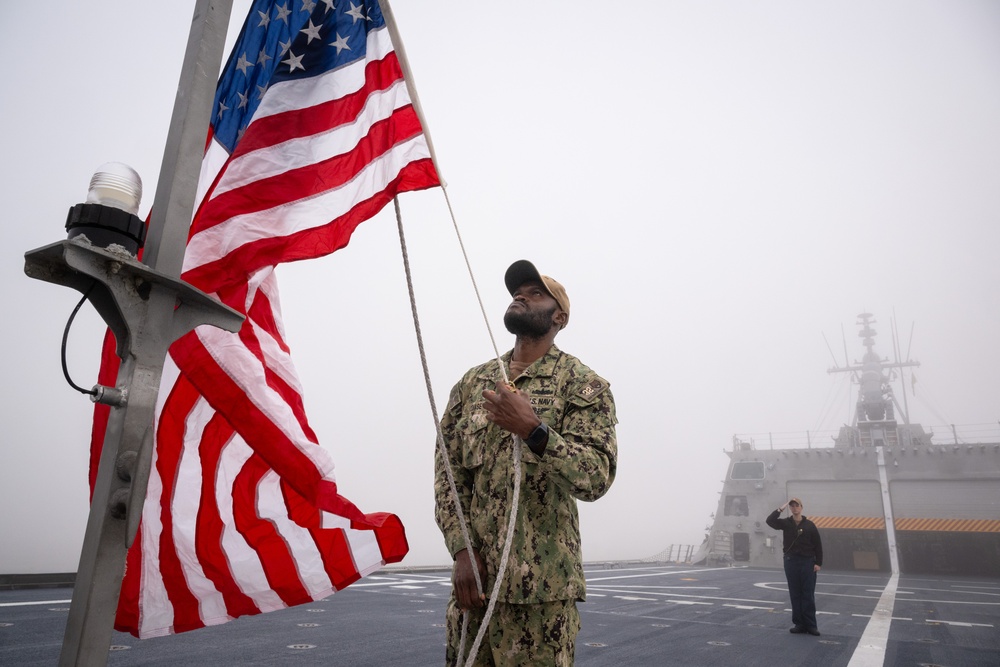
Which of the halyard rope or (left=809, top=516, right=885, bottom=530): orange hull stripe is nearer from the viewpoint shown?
the halyard rope

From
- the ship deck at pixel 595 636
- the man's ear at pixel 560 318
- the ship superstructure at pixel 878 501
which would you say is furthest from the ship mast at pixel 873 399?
the man's ear at pixel 560 318

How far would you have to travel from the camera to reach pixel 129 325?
59.4 inches

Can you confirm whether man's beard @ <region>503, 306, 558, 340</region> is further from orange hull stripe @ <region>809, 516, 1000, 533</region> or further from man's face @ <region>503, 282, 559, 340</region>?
orange hull stripe @ <region>809, 516, 1000, 533</region>

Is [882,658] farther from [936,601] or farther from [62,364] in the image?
[936,601]

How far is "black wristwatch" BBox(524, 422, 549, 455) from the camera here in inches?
76.7

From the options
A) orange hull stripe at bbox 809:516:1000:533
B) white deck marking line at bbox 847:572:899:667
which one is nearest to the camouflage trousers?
white deck marking line at bbox 847:572:899:667

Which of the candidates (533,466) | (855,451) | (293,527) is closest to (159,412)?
(293,527)

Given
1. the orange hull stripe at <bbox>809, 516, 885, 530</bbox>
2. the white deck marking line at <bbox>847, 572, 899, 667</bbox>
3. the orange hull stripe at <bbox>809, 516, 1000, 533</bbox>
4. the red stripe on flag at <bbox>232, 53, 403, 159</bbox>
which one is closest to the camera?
the red stripe on flag at <bbox>232, 53, 403, 159</bbox>

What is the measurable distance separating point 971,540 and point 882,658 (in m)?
28.0

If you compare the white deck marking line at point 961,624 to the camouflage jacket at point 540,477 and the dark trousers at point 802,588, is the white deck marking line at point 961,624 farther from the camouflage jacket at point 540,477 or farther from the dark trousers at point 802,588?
the camouflage jacket at point 540,477

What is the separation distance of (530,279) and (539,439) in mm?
801

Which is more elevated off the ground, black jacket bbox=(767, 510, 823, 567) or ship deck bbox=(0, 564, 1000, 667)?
black jacket bbox=(767, 510, 823, 567)

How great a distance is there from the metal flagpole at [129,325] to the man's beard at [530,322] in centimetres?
110

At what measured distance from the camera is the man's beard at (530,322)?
2445 mm
